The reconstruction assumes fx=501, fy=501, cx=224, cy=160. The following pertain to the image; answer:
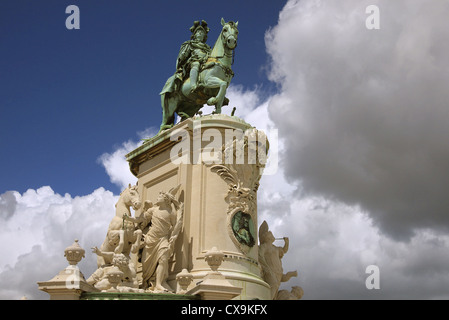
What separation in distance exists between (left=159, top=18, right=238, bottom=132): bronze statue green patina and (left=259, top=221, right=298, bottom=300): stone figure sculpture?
4620mm

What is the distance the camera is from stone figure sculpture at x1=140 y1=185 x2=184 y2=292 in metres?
14.4

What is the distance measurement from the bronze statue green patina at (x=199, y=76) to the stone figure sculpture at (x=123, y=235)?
3.86 metres

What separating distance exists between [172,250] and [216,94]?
6061 mm

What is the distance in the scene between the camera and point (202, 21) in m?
19.9

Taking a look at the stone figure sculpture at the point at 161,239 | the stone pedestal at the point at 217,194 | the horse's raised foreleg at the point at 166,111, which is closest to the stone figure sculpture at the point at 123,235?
the stone figure sculpture at the point at 161,239

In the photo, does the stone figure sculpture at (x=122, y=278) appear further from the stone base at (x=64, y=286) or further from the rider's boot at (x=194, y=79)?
the rider's boot at (x=194, y=79)

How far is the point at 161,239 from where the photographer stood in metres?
14.7

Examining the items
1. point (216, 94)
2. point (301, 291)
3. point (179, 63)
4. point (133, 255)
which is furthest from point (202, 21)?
point (301, 291)

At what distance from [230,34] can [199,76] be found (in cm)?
186

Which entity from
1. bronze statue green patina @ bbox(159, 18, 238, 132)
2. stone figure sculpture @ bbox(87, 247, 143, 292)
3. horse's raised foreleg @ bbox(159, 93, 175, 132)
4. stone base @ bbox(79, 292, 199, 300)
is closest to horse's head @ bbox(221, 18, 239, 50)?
bronze statue green patina @ bbox(159, 18, 238, 132)

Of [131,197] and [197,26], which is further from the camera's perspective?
[197,26]

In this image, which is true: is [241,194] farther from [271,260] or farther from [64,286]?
[64,286]

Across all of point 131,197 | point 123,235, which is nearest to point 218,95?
point 131,197
